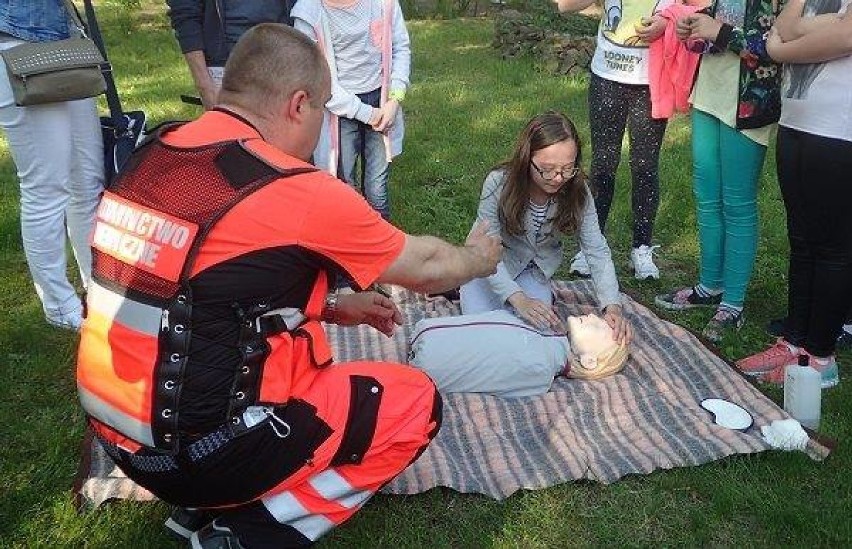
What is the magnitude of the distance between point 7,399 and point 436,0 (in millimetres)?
10963

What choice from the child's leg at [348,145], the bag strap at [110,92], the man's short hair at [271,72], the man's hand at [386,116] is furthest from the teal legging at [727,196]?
the bag strap at [110,92]

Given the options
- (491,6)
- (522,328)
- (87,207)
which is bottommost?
(491,6)

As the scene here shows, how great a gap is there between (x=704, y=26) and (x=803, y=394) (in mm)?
1634

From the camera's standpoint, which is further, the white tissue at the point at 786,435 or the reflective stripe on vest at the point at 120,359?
the white tissue at the point at 786,435

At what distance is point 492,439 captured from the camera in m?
3.23

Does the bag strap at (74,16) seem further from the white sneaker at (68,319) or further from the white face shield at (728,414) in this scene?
the white face shield at (728,414)

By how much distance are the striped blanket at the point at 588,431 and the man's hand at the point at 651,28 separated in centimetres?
142

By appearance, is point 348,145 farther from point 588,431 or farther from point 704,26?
point 588,431

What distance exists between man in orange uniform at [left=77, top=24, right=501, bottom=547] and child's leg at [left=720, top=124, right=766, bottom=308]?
1.79 meters

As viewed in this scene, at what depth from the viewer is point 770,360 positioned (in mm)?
3672

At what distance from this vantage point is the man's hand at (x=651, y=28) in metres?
4.09

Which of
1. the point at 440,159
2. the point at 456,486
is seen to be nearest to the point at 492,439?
the point at 456,486

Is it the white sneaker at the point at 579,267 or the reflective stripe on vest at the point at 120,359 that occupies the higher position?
the reflective stripe on vest at the point at 120,359

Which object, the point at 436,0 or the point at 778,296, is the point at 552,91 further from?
the point at 436,0
